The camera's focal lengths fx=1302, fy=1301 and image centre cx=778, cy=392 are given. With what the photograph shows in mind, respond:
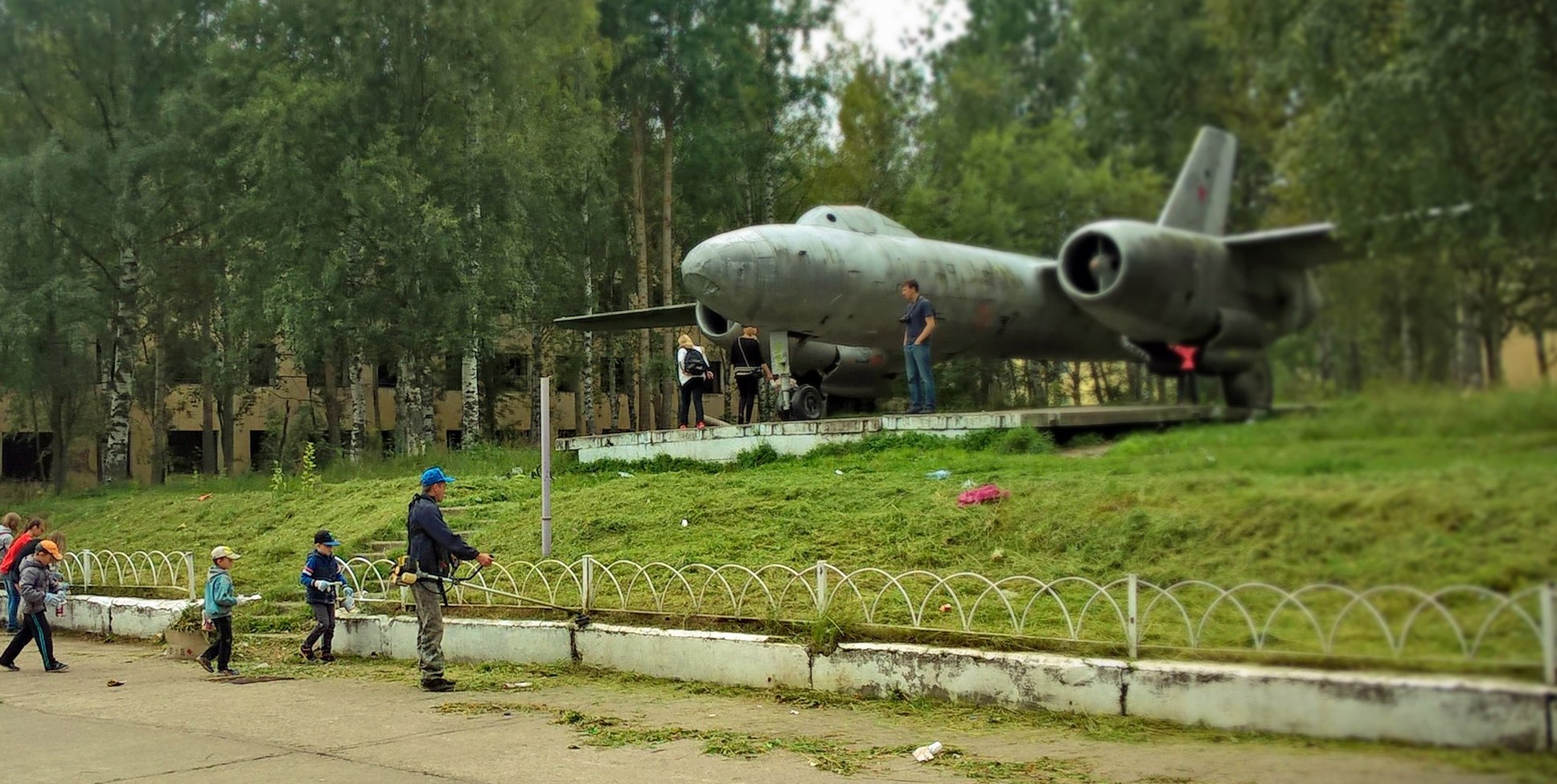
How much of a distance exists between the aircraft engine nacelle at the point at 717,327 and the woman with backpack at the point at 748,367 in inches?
5.2

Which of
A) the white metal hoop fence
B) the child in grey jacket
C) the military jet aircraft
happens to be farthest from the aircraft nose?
the child in grey jacket

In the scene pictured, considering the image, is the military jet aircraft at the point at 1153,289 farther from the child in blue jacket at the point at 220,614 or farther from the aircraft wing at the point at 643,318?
the aircraft wing at the point at 643,318

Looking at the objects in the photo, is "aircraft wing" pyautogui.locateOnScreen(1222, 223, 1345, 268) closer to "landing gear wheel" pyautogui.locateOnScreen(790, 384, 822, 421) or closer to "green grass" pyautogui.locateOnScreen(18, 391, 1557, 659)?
"green grass" pyautogui.locateOnScreen(18, 391, 1557, 659)

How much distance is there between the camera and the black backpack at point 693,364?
53.4ft

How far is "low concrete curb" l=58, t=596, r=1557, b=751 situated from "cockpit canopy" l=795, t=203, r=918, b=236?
110 inches

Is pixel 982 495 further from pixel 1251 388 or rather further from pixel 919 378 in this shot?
pixel 1251 388

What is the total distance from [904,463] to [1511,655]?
818 centimetres

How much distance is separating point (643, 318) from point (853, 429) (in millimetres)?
8147

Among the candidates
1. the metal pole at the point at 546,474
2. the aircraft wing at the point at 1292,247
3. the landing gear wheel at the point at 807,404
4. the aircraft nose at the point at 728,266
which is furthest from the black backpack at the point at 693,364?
the aircraft wing at the point at 1292,247

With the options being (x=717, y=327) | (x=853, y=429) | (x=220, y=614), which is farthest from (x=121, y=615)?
(x=853, y=429)

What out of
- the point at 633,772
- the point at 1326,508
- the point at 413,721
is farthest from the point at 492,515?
the point at 1326,508

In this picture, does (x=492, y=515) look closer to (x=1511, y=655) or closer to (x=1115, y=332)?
(x=1115, y=332)

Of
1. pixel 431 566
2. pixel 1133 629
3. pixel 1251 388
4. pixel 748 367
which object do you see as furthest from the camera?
pixel 748 367

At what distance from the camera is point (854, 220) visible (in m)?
11.7
